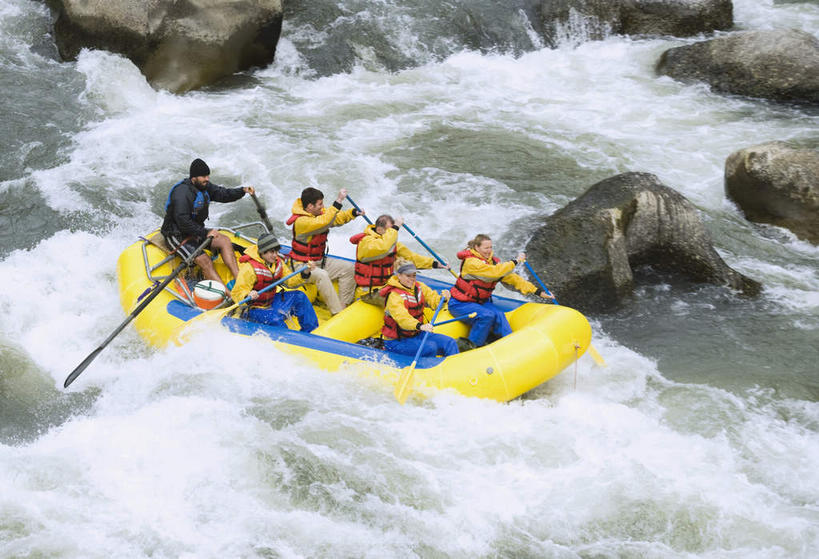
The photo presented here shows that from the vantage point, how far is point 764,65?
40.0ft

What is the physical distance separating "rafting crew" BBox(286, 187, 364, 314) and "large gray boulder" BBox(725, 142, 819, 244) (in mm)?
4665

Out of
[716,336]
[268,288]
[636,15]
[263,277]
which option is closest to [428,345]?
[268,288]

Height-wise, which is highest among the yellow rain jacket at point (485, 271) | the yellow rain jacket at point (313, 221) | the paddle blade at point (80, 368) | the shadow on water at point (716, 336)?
the yellow rain jacket at point (313, 221)

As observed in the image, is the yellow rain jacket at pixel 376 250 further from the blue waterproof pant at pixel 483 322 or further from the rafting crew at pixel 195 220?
A: the rafting crew at pixel 195 220

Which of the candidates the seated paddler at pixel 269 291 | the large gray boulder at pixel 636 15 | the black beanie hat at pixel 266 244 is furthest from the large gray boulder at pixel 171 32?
the black beanie hat at pixel 266 244

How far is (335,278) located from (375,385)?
1494mm

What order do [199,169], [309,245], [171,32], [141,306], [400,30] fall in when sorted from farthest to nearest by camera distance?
1. [400,30]
2. [171,32]
3. [199,169]
4. [309,245]
5. [141,306]

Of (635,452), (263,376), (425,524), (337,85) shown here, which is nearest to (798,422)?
(635,452)

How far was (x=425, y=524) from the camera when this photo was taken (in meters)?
5.50

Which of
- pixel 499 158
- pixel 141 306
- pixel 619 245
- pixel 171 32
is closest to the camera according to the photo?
pixel 141 306

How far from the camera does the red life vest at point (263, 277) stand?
271 inches

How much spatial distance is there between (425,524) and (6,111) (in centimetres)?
842

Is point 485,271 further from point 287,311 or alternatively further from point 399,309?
point 287,311

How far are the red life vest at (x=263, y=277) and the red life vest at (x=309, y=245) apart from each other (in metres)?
0.54
